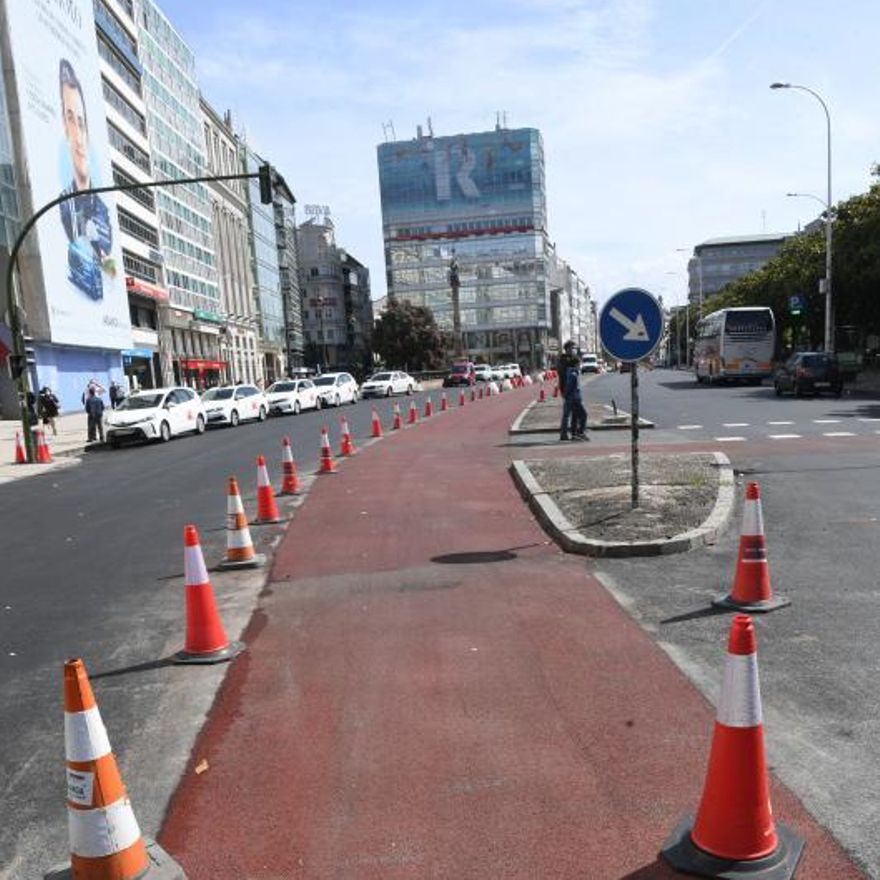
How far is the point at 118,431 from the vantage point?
24406 mm

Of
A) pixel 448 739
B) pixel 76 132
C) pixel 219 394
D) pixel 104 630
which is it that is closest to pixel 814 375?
pixel 219 394

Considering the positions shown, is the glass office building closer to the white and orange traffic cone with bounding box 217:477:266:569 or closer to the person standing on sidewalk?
the person standing on sidewalk

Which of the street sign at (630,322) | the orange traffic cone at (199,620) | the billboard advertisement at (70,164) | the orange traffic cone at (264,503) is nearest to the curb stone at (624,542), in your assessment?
the street sign at (630,322)

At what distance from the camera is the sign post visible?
355 inches

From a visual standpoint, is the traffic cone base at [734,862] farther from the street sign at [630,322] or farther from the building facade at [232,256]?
the building facade at [232,256]

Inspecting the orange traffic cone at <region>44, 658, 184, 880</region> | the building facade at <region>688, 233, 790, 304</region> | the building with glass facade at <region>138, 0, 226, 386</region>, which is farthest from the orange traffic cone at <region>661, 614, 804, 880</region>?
the building facade at <region>688, 233, 790, 304</region>

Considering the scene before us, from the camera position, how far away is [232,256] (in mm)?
83625

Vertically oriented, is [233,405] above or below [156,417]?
below

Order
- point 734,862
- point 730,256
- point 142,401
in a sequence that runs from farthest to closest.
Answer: point 730,256 < point 142,401 < point 734,862

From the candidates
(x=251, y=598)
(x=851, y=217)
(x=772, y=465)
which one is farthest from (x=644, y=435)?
(x=851, y=217)

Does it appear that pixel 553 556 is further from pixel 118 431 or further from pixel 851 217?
pixel 851 217

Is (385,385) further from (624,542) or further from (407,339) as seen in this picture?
(624,542)

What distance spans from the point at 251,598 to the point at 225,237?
7996 cm

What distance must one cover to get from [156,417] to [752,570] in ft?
71.1
